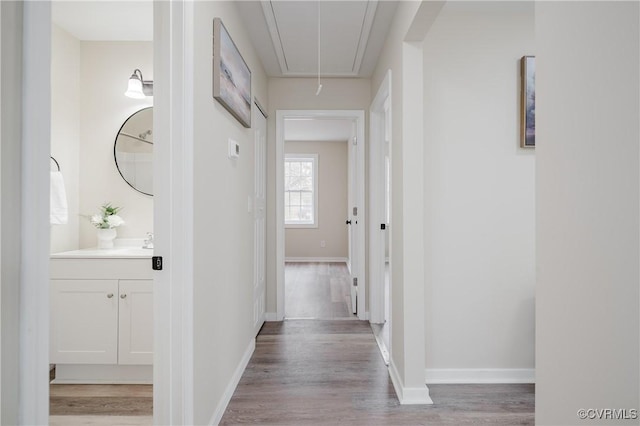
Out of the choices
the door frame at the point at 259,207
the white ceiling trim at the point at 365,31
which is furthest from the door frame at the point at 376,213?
the door frame at the point at 259,207

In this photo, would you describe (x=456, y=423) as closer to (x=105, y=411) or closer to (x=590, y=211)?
(x=590, y=211)

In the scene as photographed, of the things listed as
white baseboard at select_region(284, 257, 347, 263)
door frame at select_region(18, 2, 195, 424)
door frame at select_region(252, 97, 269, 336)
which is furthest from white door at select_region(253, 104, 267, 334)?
white baseboard at select_region(284, 257, 347, 263)

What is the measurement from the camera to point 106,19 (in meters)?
2.51

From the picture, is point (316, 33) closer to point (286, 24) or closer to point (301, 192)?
point (286, 24)

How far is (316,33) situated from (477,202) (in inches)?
67.3

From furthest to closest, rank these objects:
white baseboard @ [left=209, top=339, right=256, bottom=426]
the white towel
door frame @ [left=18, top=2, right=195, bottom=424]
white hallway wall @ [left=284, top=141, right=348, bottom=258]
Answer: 1. white hallway wall @ [left=284, top=141, right=348, bottom=258]
2. the white towel
3. white baseboard @ [left=209, top=339, right=256, bottom=426]
4. door frame @ [left=18, top=2, right=195, bottom=424]

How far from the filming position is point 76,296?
7.58ft

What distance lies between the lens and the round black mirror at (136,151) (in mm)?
2824

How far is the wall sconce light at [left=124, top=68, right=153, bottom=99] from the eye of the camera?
8.65 feet

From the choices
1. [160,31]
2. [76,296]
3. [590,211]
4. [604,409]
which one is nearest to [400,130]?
[160,31]

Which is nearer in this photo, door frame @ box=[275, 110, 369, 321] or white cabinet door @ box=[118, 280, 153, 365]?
white cabinet door @ box=[118, 280, 153, 365]

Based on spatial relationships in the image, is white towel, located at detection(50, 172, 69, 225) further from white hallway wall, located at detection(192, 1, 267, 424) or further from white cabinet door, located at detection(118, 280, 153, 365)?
white hallway wall, located at detection(192, 1, 267, 424)

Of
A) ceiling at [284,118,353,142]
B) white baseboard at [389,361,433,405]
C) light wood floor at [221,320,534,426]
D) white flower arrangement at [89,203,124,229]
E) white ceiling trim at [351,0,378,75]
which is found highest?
ceiling at [284,118,353,142]

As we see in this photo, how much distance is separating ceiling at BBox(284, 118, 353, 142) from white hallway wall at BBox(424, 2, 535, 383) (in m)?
3.13
